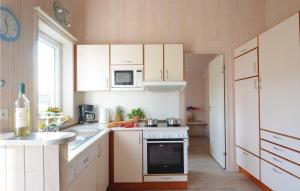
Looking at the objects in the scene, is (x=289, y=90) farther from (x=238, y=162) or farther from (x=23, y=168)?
(x=23, y=168)

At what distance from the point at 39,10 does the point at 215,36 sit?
2.51m

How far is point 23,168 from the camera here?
1164 millimetres

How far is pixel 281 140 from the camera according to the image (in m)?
2.22

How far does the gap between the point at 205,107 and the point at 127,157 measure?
14.2 ft

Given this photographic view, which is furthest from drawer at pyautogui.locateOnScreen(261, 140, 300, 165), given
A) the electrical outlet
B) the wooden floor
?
the electrical outlet

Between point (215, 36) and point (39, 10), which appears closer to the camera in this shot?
point (39, 10)

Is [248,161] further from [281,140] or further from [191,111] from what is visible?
[191,111]

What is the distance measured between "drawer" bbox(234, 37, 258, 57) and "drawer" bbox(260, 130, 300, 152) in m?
1.11

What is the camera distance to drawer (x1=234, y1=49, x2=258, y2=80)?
280cm

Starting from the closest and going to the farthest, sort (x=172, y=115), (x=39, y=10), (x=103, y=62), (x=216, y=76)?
(x=39, y=10), (x=103, y=62), (x=172, y=115), (x=216, y=76)

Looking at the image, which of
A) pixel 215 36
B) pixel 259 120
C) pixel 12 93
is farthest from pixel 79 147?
pixel 215 36

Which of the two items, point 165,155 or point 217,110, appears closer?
point 165,155

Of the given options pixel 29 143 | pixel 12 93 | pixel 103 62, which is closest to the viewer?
pixel 29 143

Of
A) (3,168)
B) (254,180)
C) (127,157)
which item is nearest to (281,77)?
(254,180)
